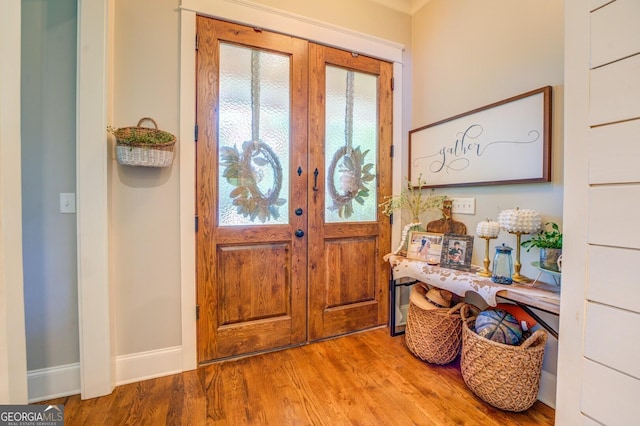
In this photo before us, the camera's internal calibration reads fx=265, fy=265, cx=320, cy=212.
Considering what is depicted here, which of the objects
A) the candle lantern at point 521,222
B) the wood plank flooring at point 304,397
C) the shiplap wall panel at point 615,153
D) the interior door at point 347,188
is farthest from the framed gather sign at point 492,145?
the wood plank flooring at point 304,397

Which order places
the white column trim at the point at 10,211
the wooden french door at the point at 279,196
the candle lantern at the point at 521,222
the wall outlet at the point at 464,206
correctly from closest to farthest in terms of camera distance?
the white column trim at the point at 10,211 < the candle lantern at the point at 521,222 < the wooden french door at the point at 279,196 < the wall outlet at the point at 464,206

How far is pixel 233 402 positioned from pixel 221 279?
29.3 inches

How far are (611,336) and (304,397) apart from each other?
1.42m

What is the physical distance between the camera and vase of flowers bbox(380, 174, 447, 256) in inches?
88.0

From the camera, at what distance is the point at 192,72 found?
175 cm

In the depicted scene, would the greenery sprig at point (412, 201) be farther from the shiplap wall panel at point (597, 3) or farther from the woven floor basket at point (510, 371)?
the shiplap wall panel at point (597, 3)

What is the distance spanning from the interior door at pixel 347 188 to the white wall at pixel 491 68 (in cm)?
39

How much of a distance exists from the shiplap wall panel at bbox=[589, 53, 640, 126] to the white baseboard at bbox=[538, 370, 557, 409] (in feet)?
4.62

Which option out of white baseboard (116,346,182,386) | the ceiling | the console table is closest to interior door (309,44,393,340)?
the console table

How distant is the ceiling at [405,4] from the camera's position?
7.65 ft

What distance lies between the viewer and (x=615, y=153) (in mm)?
896

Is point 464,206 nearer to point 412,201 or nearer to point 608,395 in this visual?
point 412,201

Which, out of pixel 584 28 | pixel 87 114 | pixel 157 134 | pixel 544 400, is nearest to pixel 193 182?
pixel 157 134

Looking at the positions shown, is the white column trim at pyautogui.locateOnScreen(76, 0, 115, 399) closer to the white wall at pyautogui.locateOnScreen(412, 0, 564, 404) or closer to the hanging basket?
the hanging basket
